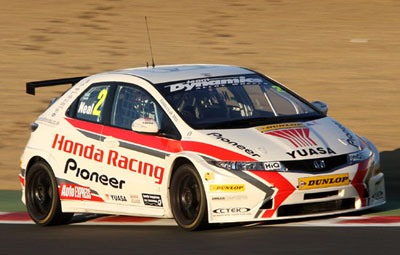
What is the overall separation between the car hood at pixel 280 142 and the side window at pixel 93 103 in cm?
143

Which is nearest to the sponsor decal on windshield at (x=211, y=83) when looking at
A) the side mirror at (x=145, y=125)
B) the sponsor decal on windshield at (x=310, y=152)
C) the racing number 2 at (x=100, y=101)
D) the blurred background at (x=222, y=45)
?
the side mirror at (x=145, y=125)

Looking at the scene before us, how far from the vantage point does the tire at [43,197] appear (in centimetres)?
1022

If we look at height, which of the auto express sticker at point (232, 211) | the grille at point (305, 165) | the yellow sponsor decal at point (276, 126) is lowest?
the auto express sticker at point (232, 211)

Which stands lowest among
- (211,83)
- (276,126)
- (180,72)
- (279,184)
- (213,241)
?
(213,241)

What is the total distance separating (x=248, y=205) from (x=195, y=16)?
A: 1366 cm

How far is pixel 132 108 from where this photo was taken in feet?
32.3

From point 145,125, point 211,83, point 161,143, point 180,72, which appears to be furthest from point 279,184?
point 180,72

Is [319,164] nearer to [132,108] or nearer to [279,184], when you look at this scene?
[279,184]

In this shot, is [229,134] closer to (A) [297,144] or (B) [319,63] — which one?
(A) [297,144]

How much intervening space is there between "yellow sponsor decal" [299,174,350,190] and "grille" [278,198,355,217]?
16cm

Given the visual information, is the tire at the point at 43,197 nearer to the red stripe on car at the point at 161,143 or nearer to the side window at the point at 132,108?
the red stripe on car at the point at 161,143

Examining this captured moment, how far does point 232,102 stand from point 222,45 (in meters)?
10.3

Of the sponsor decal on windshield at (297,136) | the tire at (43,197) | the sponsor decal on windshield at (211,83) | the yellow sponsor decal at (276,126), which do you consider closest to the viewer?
the sponsor decal on windshield at (297,136)

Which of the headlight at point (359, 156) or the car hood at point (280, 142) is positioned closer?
the car hood at point (280, 142)
